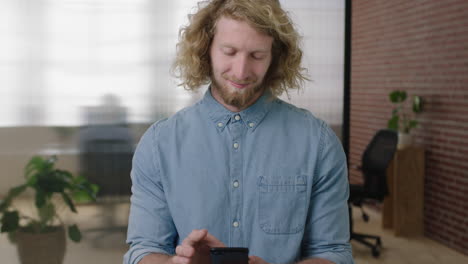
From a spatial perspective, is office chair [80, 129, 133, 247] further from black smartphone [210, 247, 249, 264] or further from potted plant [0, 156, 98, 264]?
black smartphone [210, 247, 249, 264]

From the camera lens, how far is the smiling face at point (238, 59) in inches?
49.9

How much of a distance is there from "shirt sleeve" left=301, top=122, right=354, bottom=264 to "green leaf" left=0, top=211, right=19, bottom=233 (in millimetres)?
2276

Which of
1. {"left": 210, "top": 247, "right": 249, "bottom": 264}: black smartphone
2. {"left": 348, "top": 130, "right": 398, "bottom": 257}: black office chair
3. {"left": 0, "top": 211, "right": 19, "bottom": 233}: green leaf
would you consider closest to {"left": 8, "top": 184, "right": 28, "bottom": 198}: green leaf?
{"left": 0, "top": 211, "right": 19, "bottom": 233}: green leaf

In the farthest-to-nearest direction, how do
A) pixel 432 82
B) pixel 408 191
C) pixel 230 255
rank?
pixel 408 191, pixel 432 82, pixel 230 255

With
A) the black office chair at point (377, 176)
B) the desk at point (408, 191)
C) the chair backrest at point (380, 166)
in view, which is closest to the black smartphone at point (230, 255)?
the black office chair at point (377, 176)

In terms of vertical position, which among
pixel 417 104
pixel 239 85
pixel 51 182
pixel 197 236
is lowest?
pixel 51 182

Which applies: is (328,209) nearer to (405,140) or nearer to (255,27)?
(255,27)

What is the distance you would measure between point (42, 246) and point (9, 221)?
25 centimetres

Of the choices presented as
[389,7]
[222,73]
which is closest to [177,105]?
[222,73]

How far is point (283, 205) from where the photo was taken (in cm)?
131

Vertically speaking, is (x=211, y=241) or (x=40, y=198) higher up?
(x=211, y=241)

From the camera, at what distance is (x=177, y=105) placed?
3.08 metres

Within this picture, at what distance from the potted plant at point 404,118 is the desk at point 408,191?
117mm

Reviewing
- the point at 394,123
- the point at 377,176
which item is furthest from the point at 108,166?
the point at 394,123
